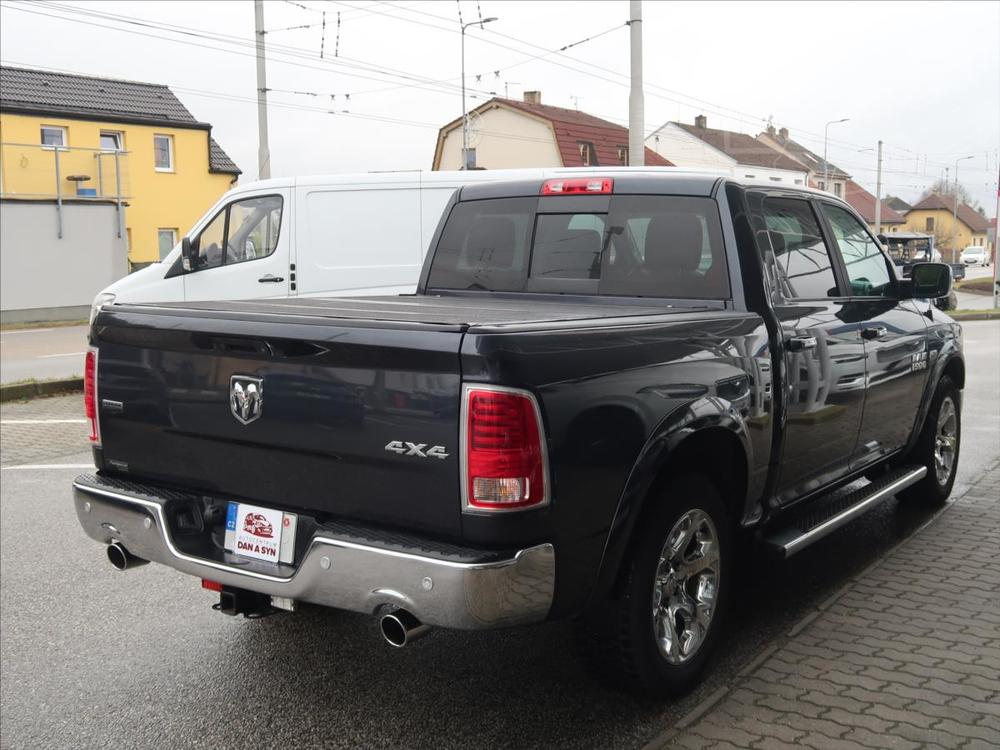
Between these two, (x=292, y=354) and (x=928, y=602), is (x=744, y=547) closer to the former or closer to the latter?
(x=928, y=602)

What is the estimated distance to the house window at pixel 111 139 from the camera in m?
36.9

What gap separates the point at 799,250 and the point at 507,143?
54.3 metres

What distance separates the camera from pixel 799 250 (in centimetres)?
482

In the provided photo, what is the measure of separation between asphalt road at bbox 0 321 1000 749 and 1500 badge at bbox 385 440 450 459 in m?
1.08

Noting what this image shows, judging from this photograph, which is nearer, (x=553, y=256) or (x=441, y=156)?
(x=553, y=256)

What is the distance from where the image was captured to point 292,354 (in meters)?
3.26

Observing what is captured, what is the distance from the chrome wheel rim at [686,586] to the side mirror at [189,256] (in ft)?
32.9

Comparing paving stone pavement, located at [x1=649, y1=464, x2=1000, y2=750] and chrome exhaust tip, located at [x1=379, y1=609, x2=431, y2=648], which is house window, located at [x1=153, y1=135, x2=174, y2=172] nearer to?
paving stone pavement, located at [x1=649, y1=464, x2=1000, y2=750]

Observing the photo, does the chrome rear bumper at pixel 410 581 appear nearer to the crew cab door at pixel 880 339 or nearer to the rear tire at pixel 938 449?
the crew cab door at pixel 880 339

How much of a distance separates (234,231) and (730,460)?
9.68m

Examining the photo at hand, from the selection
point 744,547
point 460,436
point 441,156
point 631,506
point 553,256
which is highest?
point 441,156

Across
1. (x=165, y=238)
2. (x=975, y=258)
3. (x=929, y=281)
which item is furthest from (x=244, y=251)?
(x=975, y=258)

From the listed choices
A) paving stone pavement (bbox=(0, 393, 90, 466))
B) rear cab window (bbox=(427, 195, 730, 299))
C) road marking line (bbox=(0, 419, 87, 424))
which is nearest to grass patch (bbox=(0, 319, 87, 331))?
paving stone pavement (bbox=(0, 393, 90, 466))

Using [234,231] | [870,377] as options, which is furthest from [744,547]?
[234,231]
